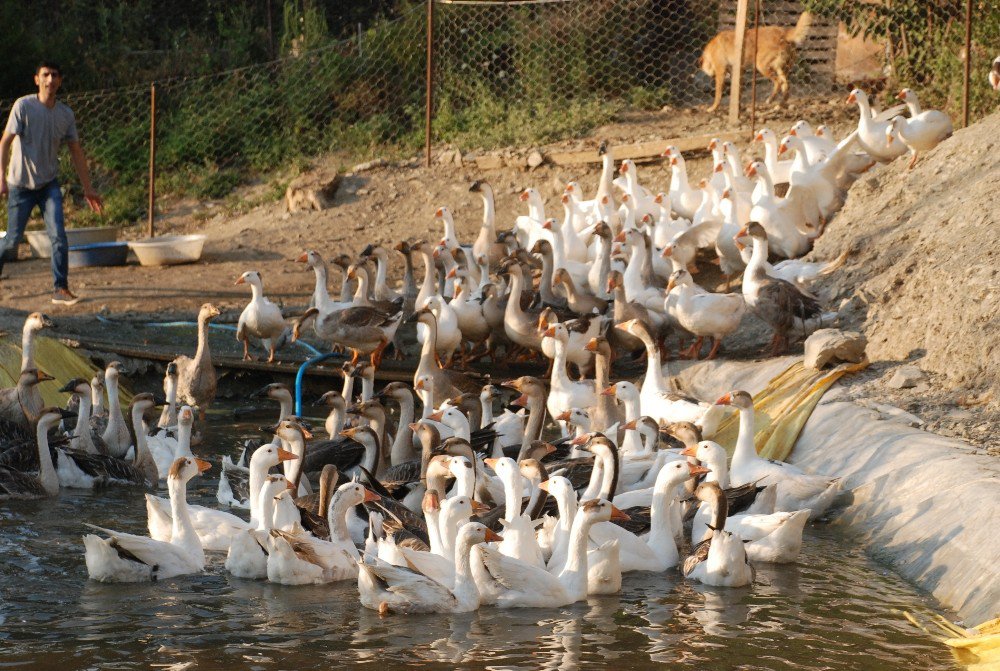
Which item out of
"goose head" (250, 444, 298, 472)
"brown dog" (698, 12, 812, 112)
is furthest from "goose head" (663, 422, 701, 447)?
"brown dog" (698, 12, 812, 112)

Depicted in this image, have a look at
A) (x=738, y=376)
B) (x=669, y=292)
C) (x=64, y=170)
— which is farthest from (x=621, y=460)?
(x=64, y=170)

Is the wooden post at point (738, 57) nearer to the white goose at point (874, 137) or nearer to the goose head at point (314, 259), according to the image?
the white goose at point (874, 137)

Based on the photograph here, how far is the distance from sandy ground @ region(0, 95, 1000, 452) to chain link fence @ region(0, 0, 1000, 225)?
794mm

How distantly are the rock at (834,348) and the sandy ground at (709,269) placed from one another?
0.65ft

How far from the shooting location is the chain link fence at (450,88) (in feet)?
62.1

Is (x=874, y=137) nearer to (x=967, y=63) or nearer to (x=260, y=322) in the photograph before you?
(x=967, y=63)

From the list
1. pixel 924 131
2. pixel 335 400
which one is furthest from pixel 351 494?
pixel 924 131

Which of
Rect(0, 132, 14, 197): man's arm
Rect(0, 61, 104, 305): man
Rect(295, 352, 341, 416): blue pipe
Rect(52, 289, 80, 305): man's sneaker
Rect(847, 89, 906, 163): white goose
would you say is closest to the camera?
Rect(295, 352, 341, 416): blue pipe

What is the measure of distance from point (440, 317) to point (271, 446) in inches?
168

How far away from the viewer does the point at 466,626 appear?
6.38 m

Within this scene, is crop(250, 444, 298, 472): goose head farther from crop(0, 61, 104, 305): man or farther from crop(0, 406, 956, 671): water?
crop(0, 61, 104, 305): man

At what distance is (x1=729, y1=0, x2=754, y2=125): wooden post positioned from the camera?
16.6 metres

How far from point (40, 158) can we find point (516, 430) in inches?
234

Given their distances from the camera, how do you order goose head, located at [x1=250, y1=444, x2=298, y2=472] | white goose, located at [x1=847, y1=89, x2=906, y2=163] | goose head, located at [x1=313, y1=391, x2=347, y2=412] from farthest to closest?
white goose, located at [x1=847, y1=89, x2=906, y2=163] < goose head, located at [x1=313, y1=391, x2=347, y2=412] < goose head, located at [x1=250, y1=444, x2=298, y2=472]
